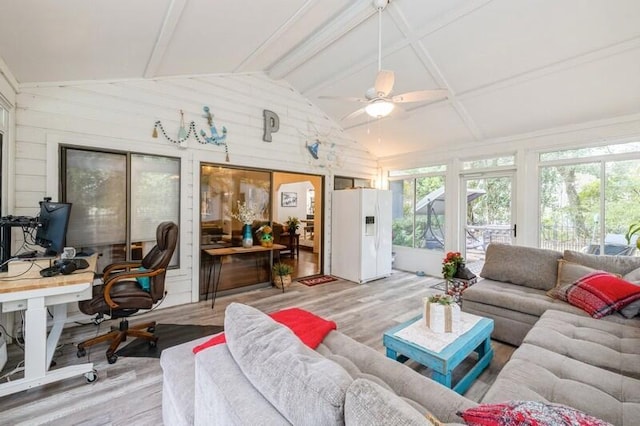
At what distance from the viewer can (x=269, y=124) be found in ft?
15.7

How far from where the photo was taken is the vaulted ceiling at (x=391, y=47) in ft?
Result: 7.99

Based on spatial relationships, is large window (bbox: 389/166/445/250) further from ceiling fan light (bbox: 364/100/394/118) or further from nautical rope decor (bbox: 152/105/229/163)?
nautical rope decor (bbox: 152/105/229/163)

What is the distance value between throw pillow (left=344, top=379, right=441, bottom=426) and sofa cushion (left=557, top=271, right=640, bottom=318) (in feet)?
8.90

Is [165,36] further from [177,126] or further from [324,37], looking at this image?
[324,37]

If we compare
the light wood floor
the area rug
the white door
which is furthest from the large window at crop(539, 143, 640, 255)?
the area rug

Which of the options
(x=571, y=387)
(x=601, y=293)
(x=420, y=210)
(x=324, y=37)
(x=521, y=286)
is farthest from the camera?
(x=420, y=210)

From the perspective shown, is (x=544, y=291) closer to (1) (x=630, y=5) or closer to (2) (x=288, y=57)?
(1) (x=630, y=5)

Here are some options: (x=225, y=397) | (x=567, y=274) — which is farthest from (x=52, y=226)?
(x=567, y=274)

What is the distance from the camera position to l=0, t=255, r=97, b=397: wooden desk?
1969 mm

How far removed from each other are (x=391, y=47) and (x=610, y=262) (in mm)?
3526

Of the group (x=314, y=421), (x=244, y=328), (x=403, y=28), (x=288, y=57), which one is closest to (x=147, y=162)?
(x=288, y=57)

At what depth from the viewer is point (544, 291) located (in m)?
3.13

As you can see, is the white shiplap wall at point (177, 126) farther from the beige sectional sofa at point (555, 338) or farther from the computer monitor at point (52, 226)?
the beige sectional sofa at point (555, 338)

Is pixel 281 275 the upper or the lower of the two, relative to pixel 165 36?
lower
